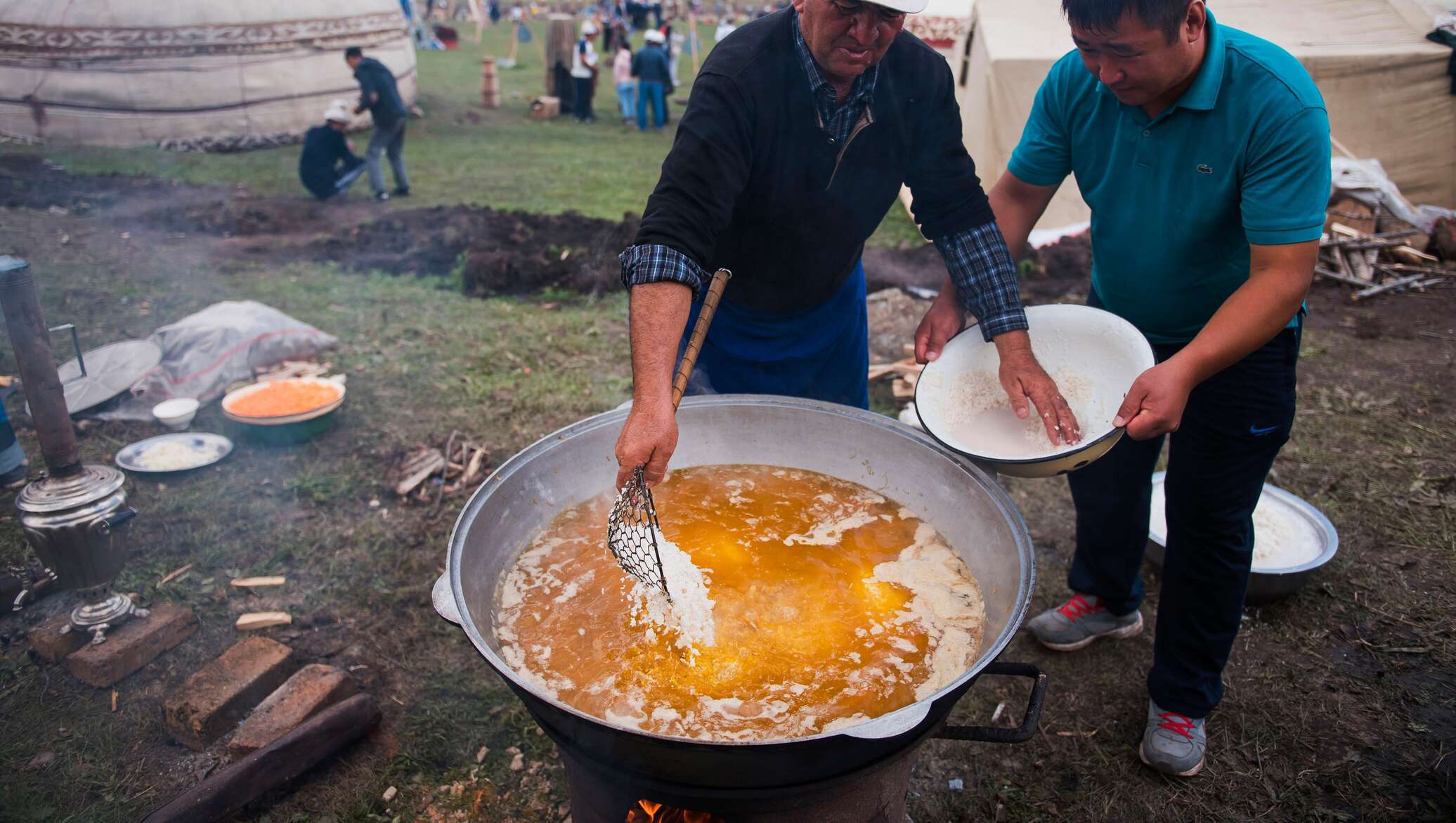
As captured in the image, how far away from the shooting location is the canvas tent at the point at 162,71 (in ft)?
36.6

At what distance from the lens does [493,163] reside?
11.6 meters

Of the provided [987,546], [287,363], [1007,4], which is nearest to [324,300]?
[287,363]

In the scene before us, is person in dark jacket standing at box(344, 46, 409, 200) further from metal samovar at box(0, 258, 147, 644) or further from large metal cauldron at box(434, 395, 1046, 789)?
large metal cauldron at box(434, 395, 1046, 789)

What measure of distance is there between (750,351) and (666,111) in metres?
13.8

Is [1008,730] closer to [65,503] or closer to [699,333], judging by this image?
[699,333]

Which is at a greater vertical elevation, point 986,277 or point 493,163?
point 986,277

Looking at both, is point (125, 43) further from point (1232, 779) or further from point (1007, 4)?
point (1232, 779)

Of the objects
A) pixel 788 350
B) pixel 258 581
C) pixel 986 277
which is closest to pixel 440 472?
pixel 258 581

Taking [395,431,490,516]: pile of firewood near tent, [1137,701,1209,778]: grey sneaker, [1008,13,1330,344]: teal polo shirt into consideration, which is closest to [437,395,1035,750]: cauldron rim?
[1008,13,1330,344]: teal polo shirt

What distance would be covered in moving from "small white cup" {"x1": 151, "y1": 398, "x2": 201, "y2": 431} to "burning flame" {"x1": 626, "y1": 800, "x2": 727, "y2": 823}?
159 inches

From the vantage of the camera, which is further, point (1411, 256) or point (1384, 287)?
point (1411, 256)

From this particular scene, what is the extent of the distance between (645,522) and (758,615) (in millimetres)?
348

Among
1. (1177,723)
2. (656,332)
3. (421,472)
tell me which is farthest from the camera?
(421,472)

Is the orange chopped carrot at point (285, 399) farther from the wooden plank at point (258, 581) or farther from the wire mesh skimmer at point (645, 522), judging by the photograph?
the wire mesh skimmer at point (645, 522)
